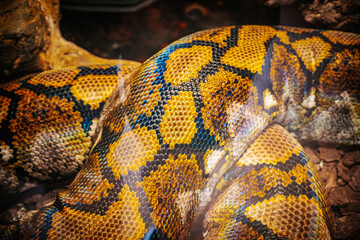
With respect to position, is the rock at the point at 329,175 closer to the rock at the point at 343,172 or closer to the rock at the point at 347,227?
the rock at the point at 343,172

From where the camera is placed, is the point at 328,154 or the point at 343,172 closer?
the point at 343,172

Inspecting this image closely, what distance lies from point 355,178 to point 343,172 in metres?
0.11

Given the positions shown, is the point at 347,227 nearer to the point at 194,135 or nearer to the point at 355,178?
the point at 355,178

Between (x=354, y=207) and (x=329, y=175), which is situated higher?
(x=329, y=175)

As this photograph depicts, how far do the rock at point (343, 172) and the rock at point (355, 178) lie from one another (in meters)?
0.03

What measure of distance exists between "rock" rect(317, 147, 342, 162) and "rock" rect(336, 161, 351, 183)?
7 cm

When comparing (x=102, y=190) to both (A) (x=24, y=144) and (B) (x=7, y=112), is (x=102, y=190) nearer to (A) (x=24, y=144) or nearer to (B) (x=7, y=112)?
(A) (x=24, y=144)

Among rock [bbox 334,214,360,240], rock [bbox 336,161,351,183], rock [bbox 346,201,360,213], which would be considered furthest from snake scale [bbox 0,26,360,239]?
rock [bbox 346,201,360,213]

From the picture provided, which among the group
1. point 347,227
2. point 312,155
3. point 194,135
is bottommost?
point 347,227

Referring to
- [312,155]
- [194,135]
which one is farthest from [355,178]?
[194,135]

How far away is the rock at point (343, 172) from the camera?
2.11 m

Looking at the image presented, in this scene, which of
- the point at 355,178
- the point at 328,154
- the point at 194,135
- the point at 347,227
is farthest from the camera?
the point at 328,154

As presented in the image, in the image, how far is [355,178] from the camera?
2076 mm

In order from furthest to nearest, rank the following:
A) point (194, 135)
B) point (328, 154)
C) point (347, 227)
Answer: point (328, 154)
point (347, 227)
point (194, 135)
